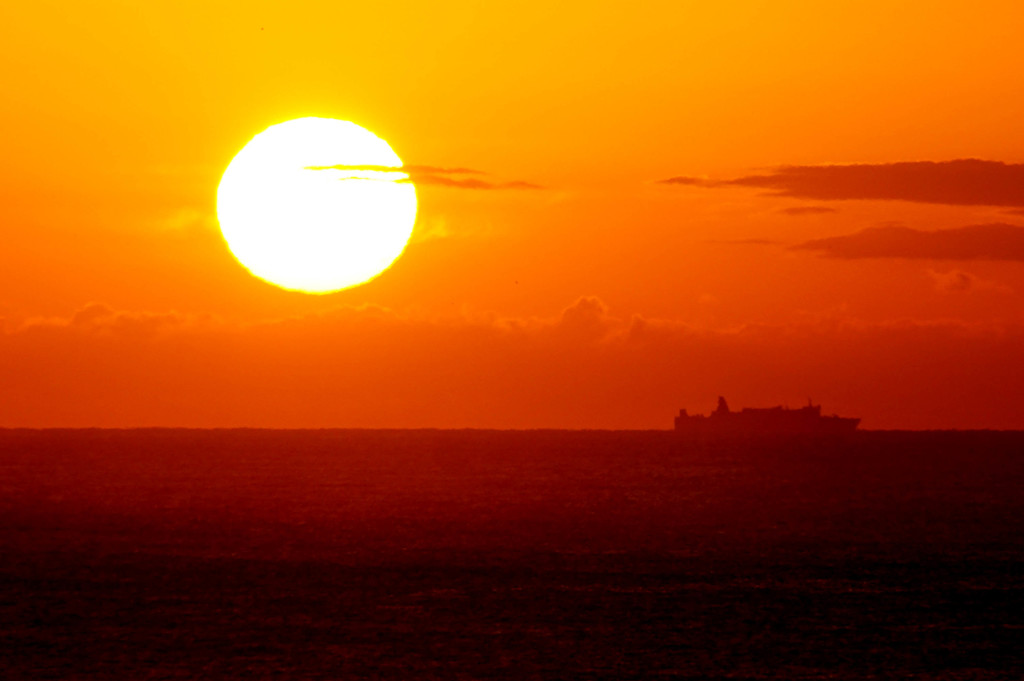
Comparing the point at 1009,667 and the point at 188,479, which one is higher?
the point at 188,479

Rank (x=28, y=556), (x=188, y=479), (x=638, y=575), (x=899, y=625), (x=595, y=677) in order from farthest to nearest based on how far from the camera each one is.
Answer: (x=188, y=479)
(x=28, y=556)
(x=638, y=575)
(x=899, y=625)
(x=595, y=677)

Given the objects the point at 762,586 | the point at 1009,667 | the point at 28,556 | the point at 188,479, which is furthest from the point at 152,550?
the point at 188,479

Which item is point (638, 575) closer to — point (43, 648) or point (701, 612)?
point (701, 612)

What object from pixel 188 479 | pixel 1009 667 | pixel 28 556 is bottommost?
pixel 1009 667

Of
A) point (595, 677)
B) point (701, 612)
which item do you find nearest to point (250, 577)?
point (701, 612)

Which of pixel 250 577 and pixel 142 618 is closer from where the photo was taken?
pixel 142 618

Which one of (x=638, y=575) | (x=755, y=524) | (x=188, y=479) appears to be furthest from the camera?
(x=188, y=479)
